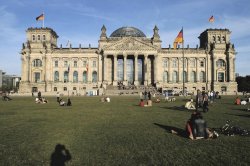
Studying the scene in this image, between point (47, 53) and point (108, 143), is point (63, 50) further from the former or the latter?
point (108, 143)

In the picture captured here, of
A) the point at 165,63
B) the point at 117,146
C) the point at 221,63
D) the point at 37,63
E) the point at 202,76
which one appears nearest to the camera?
the point at 117,146

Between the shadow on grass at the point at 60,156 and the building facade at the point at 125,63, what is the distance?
297ft

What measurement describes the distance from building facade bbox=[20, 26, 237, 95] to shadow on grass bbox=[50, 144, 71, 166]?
90384 millimetres

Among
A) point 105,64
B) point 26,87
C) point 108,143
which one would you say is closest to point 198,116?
point 108,143

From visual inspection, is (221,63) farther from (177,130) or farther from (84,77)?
(177,130)

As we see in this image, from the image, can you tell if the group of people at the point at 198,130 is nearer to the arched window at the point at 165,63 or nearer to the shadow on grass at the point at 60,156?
the shadow on grass at the point at 60,156

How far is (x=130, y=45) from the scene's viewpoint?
104062 millimetres

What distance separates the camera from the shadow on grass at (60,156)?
432 inches

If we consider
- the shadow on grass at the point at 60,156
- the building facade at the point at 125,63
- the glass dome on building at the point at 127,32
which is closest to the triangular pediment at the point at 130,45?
the building facade at the point at 125,63

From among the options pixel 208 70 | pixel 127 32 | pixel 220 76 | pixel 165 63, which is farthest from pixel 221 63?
pixel 127 32

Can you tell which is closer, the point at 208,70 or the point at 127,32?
the point at 208,70

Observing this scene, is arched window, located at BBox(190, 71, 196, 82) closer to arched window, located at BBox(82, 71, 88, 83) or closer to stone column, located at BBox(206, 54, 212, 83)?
stone column, located at BBox(206, 54, 212, 83)

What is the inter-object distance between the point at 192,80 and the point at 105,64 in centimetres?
3559

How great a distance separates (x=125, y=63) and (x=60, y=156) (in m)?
91.8
